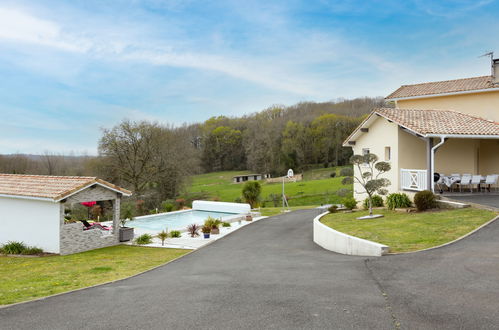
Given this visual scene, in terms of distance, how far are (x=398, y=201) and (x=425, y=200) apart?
6.26ft

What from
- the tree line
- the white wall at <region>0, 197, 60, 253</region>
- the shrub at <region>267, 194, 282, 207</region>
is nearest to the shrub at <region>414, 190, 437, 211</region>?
the white wall at <region>0, 197, 60, 253</region>

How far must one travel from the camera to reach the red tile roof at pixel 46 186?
14.7m

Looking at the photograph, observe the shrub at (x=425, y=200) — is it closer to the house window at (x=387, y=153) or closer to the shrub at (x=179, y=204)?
the house window at (x=387, y=153)

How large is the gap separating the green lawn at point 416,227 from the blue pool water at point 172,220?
10.4 meters

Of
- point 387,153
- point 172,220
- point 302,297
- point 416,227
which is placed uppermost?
point 387,153

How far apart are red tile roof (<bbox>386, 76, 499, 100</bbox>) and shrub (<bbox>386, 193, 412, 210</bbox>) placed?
326 inches

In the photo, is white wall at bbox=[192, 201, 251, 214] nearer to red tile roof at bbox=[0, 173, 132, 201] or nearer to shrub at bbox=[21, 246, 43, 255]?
red tile roof at bbox=[0, 173, 132, 201]

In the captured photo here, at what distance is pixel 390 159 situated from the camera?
1956cm

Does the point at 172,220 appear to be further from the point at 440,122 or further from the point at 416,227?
the point at 440,122

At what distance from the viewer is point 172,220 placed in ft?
83.0

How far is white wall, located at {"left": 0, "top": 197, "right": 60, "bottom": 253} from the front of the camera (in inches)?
579

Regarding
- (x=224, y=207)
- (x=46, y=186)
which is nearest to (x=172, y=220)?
(x=224, y=207)

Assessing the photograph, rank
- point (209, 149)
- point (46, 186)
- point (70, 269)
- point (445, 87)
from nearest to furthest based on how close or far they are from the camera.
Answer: point (70, 269) → point (46, 186) → point (445, 87) → point (209, 149)

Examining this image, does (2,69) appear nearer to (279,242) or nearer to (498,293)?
(279,242)
